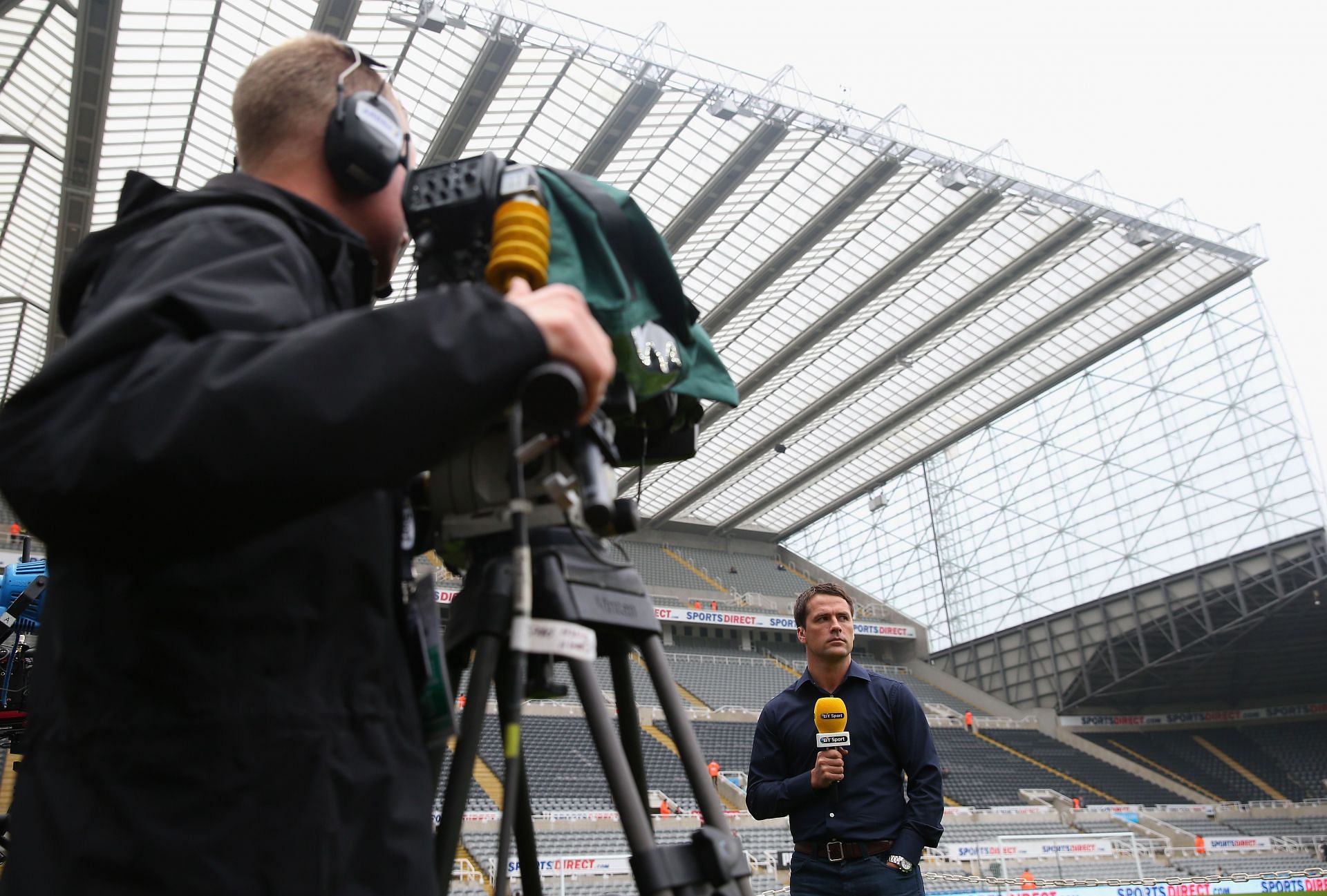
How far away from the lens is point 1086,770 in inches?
1187

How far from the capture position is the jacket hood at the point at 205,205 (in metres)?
1.06

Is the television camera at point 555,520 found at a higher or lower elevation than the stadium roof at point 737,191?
lower

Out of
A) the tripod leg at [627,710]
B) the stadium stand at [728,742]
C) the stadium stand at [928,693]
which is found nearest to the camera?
the tripod leg at [627,710]

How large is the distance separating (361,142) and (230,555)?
618 mm

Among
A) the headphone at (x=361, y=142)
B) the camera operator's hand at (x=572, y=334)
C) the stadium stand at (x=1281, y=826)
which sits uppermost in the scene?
the headphone at (x=361, y=142)

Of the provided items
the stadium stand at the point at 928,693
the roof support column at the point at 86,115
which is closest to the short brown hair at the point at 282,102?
the roof support column at the point at 86,115

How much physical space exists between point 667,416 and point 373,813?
767mm

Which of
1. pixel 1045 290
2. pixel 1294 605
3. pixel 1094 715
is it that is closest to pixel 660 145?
pixel 1045 290

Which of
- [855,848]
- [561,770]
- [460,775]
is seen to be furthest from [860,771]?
[561,770]

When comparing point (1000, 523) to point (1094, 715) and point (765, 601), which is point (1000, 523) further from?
point (765, 601)

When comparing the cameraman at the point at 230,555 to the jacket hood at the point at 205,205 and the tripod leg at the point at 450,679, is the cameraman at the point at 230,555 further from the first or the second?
the tripod leg at the point at 450,679

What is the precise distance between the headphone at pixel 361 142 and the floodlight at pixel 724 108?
61.6ft

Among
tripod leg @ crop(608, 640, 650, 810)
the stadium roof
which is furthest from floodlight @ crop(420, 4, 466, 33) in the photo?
tripod leg @ crop(608, 640, 650, 810)

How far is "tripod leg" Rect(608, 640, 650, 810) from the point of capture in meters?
1.41
